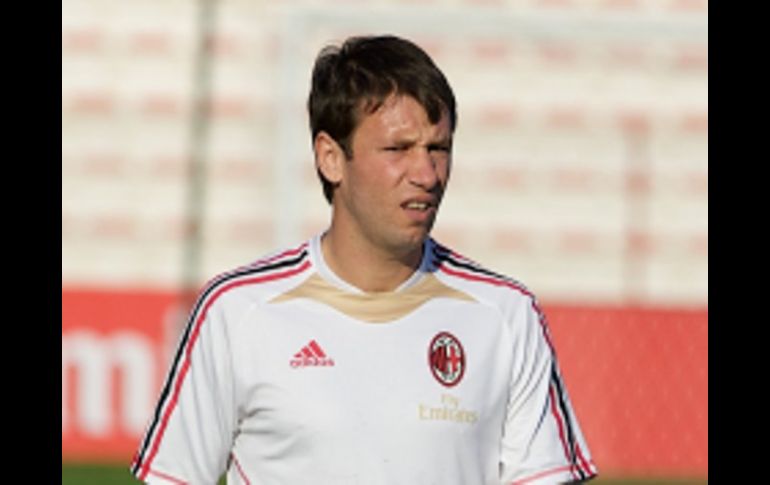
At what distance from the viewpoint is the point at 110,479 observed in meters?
8.83

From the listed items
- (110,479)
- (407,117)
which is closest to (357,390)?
(407,117)

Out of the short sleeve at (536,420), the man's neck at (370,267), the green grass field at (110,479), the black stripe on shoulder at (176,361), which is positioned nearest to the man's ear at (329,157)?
the man's neck at (370,267)

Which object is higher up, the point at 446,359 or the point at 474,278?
the point at 474,278

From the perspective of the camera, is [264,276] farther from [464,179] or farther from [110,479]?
[464,179]

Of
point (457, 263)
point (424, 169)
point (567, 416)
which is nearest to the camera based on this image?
point (424, 169)

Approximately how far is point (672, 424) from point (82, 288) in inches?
141

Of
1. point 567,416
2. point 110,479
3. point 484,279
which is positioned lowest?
point 110,479

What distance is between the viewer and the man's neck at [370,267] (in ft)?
11.7

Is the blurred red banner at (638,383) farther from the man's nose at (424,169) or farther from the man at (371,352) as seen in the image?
the man's nose at (424,169)

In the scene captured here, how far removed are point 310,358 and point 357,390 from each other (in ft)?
0.40

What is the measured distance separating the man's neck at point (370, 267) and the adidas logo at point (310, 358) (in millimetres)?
186
